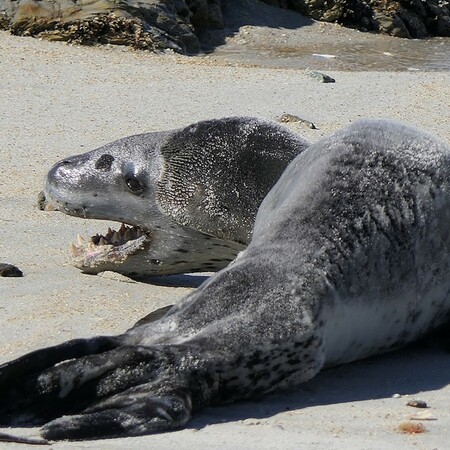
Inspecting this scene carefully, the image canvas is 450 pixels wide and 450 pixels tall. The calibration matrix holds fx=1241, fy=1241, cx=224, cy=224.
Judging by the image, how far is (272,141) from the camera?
5.03 meters

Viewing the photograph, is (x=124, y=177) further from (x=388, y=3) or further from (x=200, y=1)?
(x=388, y=3)

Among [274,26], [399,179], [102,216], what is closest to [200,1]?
[274,26]

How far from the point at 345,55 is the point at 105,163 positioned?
9.20m

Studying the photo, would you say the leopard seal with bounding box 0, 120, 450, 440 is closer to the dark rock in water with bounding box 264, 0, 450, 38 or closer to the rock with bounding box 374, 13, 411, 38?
the dark rock in water with bounding box 264, 0, 450, 38

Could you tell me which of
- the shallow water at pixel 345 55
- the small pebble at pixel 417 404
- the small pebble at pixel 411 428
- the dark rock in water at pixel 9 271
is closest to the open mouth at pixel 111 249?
the dark rock in water at pixel 9 271

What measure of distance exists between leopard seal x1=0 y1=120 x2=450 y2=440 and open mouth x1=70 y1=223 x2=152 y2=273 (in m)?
0.84

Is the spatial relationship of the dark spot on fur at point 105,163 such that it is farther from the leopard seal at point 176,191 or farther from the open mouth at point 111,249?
the open mouth at point 111,249

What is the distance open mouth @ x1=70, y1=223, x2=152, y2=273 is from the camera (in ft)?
17.0

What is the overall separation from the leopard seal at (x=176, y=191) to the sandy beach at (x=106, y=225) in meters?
0.14

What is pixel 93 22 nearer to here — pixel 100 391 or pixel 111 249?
pixel 111 249

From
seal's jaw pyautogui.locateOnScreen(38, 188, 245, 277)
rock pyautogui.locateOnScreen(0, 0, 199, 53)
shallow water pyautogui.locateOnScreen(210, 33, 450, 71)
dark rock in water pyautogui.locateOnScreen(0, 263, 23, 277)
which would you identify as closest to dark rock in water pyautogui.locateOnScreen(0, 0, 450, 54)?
rock pyautogui.locateOnScreen(0, 0, 199, 53)

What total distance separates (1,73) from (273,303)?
19.4ft

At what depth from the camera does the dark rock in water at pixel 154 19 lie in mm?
11016

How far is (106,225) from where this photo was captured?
5.93 metres
